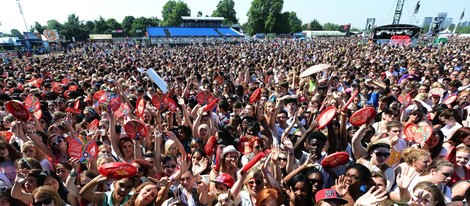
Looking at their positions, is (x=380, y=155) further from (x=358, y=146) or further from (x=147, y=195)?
(x=147, y=195)

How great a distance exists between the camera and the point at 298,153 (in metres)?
3.70

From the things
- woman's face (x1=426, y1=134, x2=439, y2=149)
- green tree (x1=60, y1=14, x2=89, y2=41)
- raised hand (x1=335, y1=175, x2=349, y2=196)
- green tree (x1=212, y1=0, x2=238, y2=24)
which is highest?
green tree (x1=212, y1=0, x2=238, y2=24)

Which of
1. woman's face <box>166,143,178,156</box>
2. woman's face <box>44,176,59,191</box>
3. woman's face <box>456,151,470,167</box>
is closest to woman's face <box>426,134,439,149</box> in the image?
woman's face <box>456,151,470,167</box>

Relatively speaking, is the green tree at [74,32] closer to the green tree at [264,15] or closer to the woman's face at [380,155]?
the green tree at [264,15]

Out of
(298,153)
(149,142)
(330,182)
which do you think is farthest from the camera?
(149,142)

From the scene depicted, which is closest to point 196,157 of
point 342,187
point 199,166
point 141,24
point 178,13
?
point 199,166

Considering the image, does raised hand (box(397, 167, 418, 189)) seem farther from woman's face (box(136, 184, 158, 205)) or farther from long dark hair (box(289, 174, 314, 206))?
woman's face (box(136, 184, 158, 205))

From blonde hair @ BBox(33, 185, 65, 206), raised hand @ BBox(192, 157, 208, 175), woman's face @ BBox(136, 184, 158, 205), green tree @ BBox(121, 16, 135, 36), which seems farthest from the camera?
green tree @ BBox(121, 16, 135, 36)

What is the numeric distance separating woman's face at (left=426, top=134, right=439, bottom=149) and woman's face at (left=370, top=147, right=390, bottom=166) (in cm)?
99

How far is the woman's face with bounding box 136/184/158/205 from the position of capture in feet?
8.45

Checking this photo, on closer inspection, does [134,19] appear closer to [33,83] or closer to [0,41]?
[0,41]

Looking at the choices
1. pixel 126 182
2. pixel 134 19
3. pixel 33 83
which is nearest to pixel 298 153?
pixel 126 182

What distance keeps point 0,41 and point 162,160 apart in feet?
171

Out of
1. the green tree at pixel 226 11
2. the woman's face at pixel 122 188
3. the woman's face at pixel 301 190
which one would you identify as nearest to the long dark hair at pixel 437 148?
the woman's face at pixel 301 190
